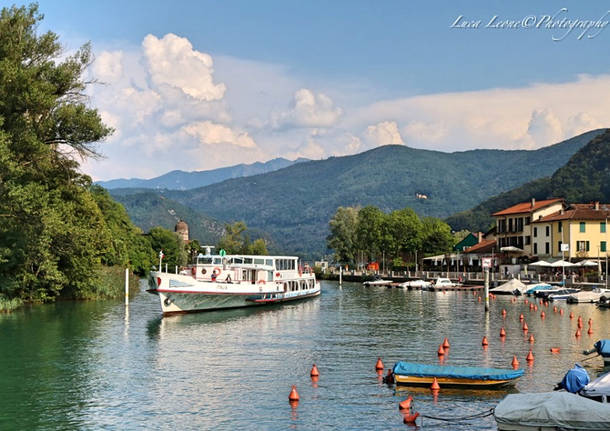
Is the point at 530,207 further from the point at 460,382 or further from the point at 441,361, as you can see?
the point at 460,382

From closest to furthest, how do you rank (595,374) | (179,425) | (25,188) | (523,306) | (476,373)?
(179,425) < (476,373) < (595,374) < (25,188) < (523,306)

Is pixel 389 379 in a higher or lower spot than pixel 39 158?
lower

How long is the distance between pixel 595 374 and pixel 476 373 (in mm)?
8618

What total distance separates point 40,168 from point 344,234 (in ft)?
401

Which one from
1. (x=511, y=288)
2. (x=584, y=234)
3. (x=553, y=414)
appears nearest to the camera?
(x=553, y=414)

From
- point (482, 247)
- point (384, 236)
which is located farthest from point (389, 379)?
point (384, 236)

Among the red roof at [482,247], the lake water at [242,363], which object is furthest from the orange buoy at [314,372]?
the red roof at [482,247]

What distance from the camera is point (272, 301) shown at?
79938mm

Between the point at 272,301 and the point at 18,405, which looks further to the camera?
the point at 272,301

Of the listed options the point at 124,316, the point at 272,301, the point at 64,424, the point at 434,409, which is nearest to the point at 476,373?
the point at 434,409

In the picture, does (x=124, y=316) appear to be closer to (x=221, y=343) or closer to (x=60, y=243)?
(x=60, y=243)

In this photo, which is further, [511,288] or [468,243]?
[468,243]

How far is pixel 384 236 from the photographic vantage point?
528 ft

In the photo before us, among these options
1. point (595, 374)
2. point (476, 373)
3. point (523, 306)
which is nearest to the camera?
point (476, 373)
